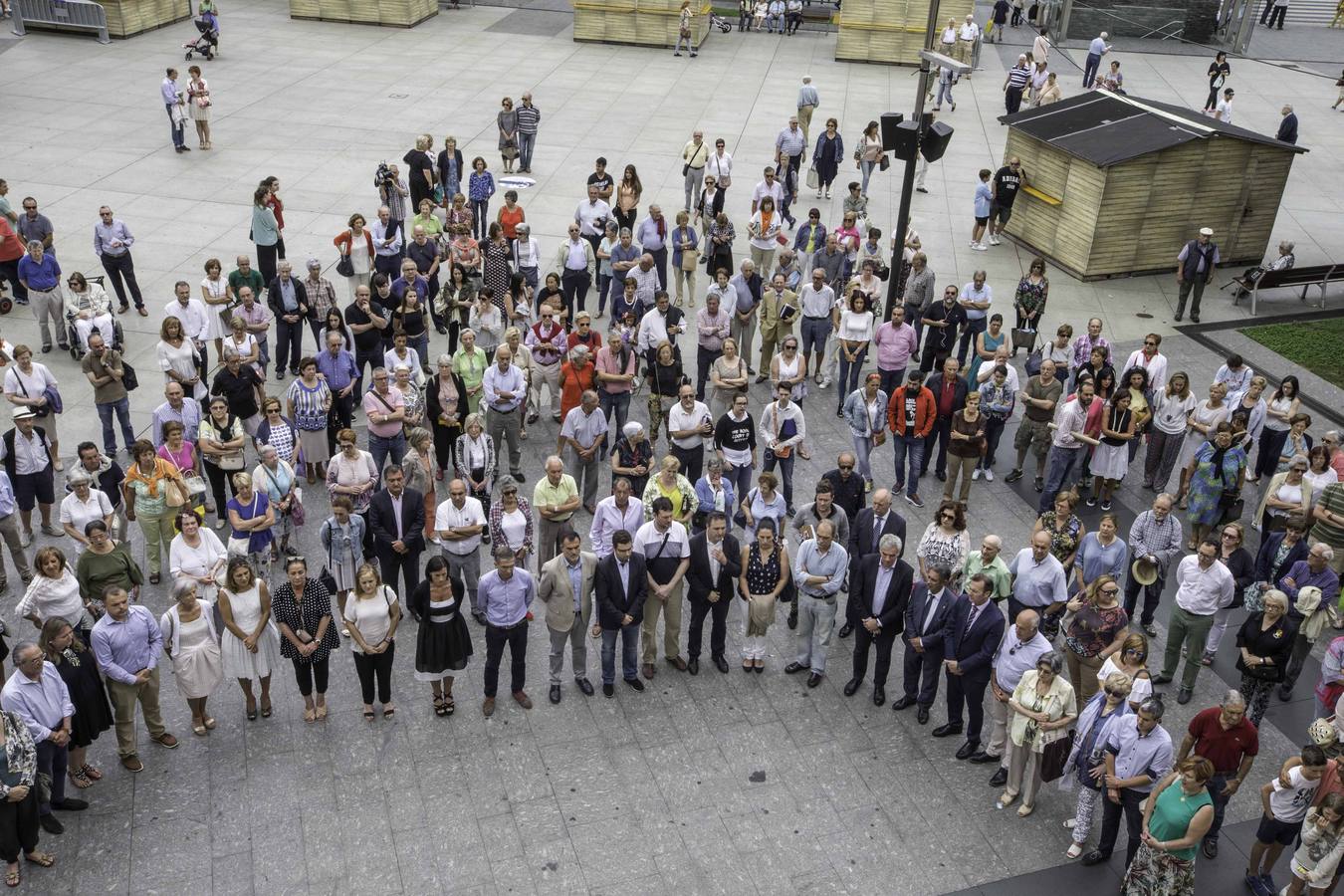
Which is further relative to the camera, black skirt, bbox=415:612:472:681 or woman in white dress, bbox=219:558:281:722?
black skirt, bbox=415:612:472:681

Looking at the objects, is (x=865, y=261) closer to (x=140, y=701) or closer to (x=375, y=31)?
(x=140, y=701)

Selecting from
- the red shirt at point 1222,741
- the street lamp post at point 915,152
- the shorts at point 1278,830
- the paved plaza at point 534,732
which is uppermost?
the street lamp post at point 915,152

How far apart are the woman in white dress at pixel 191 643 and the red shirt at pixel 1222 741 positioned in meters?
7.14

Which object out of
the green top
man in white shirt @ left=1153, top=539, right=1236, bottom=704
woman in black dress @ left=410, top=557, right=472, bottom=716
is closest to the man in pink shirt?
man in white shirt @ left=1153, top=539, right=1236, bottom=704

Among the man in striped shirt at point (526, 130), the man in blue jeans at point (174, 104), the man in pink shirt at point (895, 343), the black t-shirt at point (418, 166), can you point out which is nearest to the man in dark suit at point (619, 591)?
the man in pink shirt at point (895, 343)

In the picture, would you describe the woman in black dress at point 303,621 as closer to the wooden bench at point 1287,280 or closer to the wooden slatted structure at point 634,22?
the wooden bench at point 1287,280

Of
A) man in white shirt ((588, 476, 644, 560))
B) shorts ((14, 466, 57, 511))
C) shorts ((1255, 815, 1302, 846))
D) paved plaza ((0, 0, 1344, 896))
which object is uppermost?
man in white shirt ((588, 476, 644, 560))

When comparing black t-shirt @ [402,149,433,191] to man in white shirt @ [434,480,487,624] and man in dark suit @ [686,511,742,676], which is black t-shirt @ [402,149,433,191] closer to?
man in white shirt @ [434,480,487,624]

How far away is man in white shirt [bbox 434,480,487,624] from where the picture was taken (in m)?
9.99

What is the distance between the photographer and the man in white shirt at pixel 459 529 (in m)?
9.99

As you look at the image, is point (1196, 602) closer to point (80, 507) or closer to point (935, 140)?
point (935, 140)

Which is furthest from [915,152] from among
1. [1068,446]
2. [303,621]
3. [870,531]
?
[303,621]

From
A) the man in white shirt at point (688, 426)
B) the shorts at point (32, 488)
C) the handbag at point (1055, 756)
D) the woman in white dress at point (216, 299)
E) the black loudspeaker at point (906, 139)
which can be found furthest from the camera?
the black loudspeaker at point (906, 139)

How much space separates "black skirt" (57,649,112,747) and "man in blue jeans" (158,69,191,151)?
628 inches
